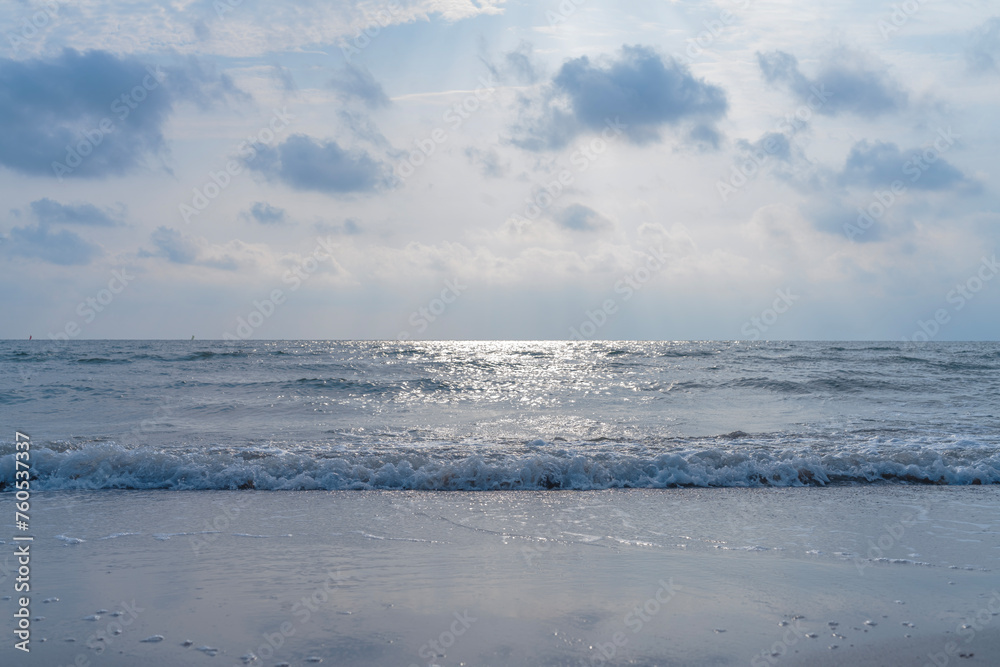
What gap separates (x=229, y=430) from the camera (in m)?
15.2

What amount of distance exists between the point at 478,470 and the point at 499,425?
5.75 m

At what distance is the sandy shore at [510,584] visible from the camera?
4.38 m

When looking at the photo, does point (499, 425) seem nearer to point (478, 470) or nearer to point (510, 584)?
point (478, 470)

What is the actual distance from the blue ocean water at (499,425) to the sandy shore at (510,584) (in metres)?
1.67

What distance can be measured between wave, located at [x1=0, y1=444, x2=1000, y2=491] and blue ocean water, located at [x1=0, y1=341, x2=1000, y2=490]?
0.11 ft

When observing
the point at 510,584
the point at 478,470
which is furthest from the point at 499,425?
the point at 510,584

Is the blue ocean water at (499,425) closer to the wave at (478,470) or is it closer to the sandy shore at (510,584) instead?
the wave at (478,470)

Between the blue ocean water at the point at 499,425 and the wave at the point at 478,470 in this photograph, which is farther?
the blue ocean water at the point at 499,425

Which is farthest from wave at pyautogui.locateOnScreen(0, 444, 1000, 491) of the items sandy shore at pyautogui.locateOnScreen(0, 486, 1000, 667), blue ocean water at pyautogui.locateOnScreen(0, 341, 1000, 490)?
sandy shore at pyautogui.locateOnScreen(0, 486, 1000, 667)

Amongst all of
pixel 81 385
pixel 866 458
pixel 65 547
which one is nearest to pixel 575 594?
pixel 65 547

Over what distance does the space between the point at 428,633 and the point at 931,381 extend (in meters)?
27.5

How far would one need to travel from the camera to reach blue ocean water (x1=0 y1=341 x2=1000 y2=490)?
10.4 meters

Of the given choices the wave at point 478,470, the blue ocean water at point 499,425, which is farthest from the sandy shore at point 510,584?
the blue ocean water at point 499,425

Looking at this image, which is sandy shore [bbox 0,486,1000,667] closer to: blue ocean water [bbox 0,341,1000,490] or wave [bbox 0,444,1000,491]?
wave [bbox 0,444,1000,491]
